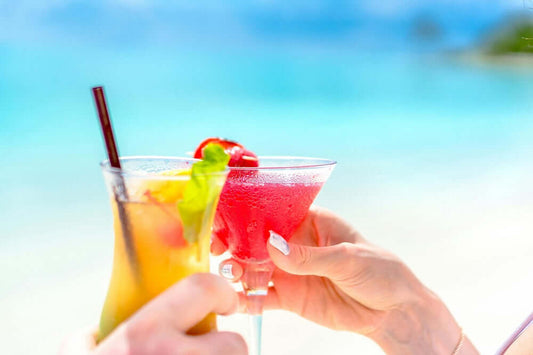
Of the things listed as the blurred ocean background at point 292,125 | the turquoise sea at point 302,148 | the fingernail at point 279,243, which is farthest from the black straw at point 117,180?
the blurred ocean background at point 292,125

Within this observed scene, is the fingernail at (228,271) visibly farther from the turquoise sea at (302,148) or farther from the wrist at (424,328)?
the turquoise sea at (302,148)

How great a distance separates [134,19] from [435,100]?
240 inches

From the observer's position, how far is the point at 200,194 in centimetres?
87

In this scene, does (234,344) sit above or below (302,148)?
above

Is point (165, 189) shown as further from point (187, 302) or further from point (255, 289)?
point (255, 289)

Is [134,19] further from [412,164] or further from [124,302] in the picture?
[124,302]

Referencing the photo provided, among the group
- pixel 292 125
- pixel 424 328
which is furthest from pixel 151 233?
pixel 292 125

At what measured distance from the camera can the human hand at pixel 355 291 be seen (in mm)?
1462

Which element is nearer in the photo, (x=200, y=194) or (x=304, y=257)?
(x=200, y=194)

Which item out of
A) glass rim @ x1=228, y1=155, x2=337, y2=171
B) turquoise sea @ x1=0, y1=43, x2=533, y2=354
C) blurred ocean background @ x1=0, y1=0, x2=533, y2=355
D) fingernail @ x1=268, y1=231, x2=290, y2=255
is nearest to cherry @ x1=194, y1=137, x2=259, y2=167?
glass rim @ x1=228, y1=155, x2=337, y2=171

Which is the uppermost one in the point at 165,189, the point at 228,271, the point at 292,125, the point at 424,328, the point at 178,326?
the point at 165,189

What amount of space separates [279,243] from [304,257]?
2.4 inches

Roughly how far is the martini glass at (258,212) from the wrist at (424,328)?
346 millimetres

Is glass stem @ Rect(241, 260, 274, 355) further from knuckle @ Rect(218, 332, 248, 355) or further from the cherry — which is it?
knuckle @ Rect(218, 332, 248, 355)
